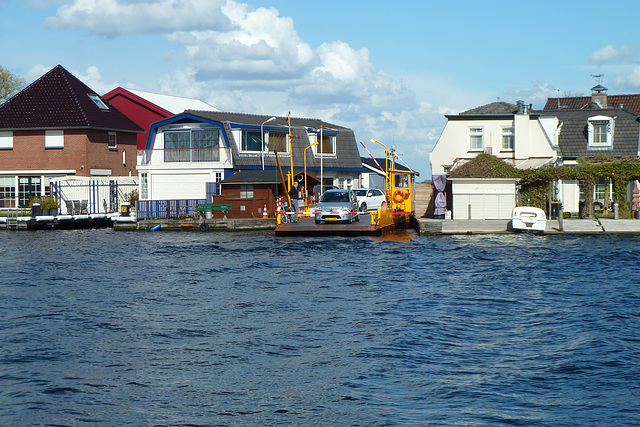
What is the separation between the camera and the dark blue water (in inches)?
470

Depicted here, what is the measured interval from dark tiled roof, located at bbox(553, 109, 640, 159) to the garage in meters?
14.5

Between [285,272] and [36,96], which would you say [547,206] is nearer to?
[285,272]

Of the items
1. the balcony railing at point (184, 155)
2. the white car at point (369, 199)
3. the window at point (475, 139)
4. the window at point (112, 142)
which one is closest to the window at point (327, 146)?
the balcony railing at point (184, 155)

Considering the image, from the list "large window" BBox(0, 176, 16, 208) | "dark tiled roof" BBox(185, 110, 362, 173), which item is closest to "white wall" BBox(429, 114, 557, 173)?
"dark tiled roof" BBox(185, 110, 362, 173)

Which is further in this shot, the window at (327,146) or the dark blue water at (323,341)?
the window at (327,146)

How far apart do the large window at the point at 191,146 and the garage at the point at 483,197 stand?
723 inches

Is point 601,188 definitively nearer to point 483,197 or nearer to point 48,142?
point 483,197

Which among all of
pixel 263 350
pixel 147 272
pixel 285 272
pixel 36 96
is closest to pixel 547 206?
pixel 285 272

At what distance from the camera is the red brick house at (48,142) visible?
59.5m

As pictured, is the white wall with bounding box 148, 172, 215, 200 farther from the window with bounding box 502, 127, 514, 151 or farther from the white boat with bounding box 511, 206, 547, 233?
the white boat with bounding box 511, 206, 547, 233

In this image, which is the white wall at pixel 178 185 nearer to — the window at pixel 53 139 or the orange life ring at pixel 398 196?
the window at pixel 53 139

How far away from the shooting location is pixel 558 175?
141 feet

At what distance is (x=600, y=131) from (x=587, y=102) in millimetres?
20978

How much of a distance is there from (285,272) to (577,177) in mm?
22557
